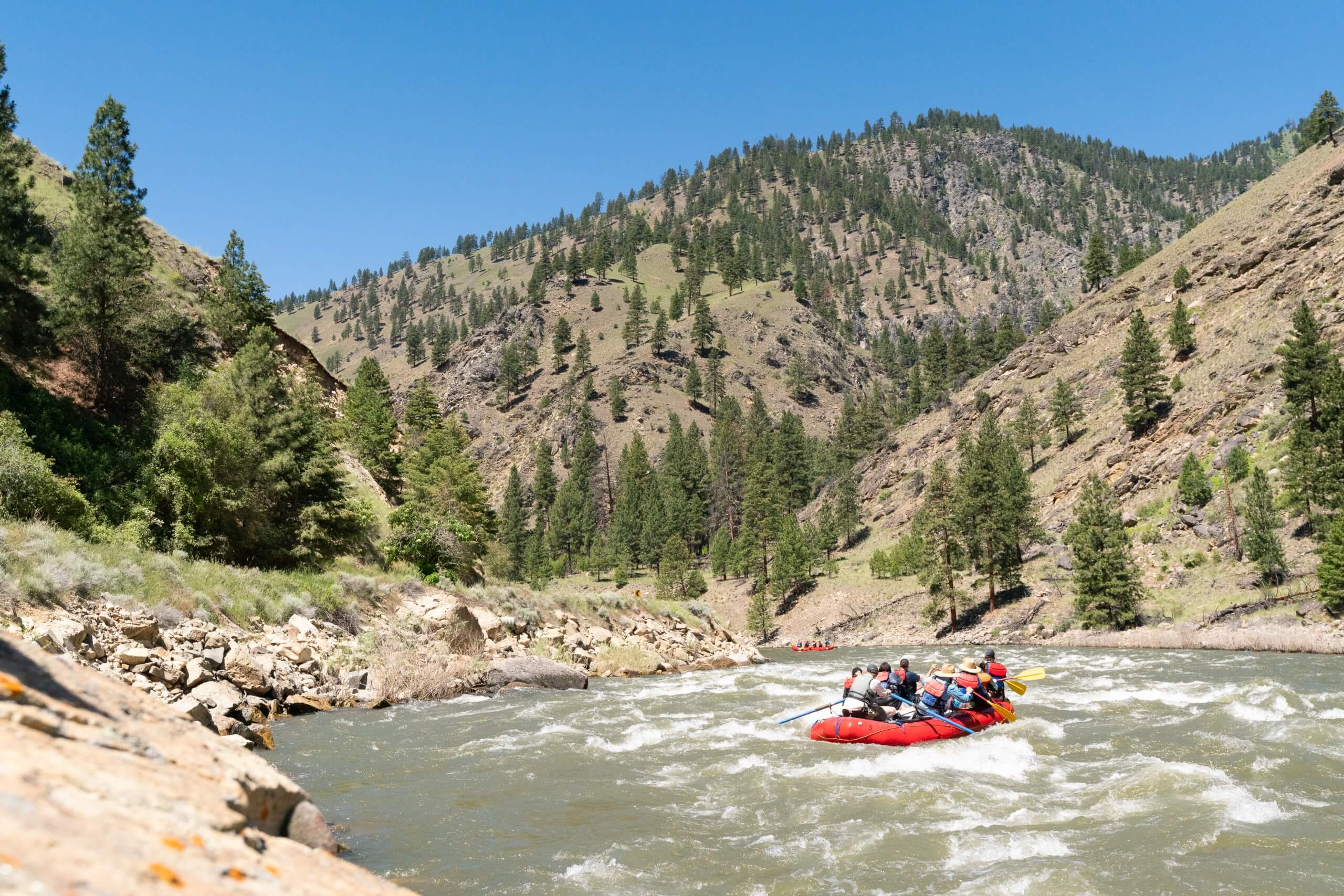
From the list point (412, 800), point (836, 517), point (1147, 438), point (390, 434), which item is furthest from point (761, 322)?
point (412, 800)

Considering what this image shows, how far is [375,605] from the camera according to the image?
82.1 feet

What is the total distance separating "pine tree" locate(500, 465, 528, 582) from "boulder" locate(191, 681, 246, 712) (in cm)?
6231

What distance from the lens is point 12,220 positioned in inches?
911

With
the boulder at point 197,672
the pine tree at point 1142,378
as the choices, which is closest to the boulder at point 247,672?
the boulder at point 197,672

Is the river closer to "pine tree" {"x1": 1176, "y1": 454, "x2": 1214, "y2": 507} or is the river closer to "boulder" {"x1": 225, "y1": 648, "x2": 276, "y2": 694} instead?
"boulder" {"x1": 225, "y1": 648, "x2": 276, "y2": 694}

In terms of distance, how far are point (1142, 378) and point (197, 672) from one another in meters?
71.2

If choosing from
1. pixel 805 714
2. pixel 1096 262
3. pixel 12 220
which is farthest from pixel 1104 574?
pixel 1096 262

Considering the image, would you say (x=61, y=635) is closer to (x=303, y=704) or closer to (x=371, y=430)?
(x=303, y=704)

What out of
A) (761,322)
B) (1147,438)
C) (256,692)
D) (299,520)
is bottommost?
(256,692)

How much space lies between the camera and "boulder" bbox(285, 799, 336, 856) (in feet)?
15.6

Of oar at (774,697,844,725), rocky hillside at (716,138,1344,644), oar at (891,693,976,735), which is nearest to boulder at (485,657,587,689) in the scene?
oar at (774,697,844,725)

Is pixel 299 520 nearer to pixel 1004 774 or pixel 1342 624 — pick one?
pixel 1004 774

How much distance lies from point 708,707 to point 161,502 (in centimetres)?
1798

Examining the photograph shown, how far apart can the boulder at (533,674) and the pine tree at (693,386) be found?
122 metres
